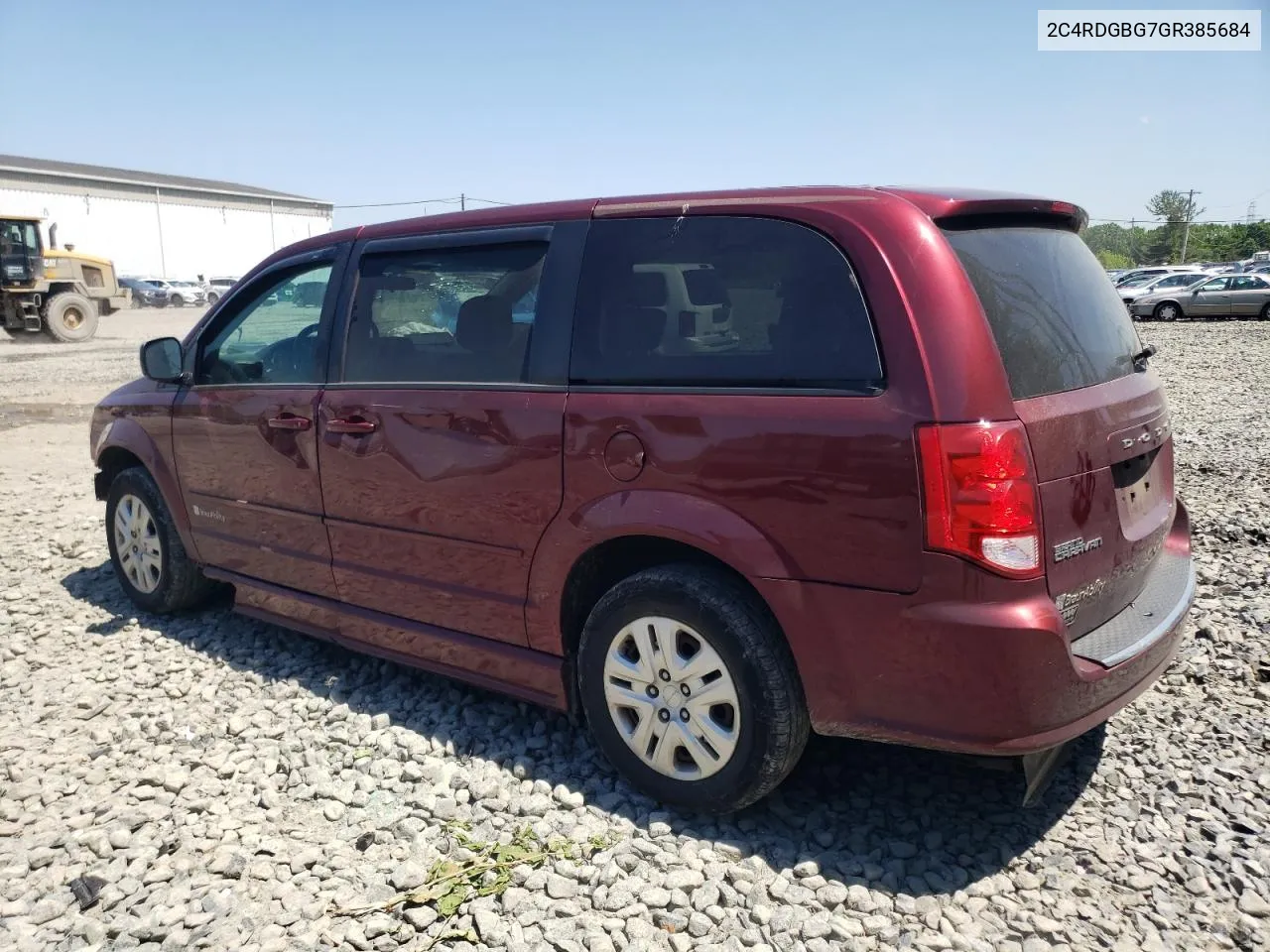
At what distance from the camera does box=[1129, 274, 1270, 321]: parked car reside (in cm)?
2697

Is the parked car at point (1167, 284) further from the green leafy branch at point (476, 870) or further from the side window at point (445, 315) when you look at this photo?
the green leafy branch at point (476, 870)

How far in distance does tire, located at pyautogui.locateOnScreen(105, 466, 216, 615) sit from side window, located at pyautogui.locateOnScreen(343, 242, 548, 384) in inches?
69.6

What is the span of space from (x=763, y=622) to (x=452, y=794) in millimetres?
1286

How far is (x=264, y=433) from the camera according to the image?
165 inches

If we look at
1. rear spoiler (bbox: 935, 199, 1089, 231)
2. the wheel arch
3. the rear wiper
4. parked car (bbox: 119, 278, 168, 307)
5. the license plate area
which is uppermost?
parked car (bbox: 119, 278, 168, 307)

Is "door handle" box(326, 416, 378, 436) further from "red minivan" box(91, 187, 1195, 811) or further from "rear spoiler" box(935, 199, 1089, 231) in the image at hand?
"rear spoiler" box(935, 199, 1089, 231)

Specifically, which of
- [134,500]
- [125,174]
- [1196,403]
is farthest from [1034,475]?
[125,174]

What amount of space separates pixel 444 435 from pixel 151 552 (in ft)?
8.19

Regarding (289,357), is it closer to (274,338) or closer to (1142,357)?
(274,338)

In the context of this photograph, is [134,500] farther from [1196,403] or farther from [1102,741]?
[1196,403]

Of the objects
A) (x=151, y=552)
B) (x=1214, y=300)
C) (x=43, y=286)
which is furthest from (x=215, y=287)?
(x=151, y=552)

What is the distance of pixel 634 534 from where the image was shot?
2971 mm

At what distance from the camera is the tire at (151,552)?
4914 mm

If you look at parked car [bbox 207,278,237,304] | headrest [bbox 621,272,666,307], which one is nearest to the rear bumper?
headrest [bbox 621,272,666,307]
